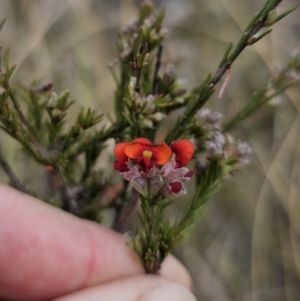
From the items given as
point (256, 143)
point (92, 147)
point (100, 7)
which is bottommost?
point (256, 143)

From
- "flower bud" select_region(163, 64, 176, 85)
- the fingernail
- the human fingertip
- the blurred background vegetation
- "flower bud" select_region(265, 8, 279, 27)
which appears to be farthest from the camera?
the blurred background vegetation

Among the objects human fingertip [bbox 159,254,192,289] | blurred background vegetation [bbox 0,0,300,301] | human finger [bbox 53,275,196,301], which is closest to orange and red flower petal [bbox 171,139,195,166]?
human finger [bbox 53,275,196,301]

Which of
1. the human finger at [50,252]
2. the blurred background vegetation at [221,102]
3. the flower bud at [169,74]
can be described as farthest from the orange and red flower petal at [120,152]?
the blurred background vegetation at [221,102]

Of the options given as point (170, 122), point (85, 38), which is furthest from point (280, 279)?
point (85, 38)

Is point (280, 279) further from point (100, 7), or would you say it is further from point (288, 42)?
point (100, 7)

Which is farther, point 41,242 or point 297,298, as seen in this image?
point 297,298

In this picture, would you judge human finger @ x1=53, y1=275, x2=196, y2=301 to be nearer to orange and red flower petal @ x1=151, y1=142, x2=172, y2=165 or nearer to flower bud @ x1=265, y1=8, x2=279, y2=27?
orange and red flower petal @ x1=151, y1=142, x2=172, y2=165
